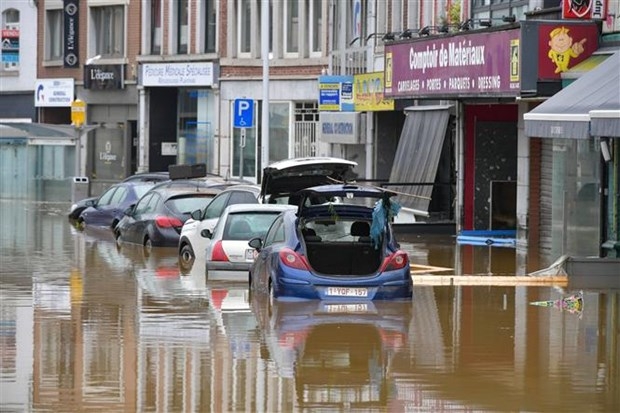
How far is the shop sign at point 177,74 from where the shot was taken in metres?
54.4

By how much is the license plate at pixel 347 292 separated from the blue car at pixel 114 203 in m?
18.0

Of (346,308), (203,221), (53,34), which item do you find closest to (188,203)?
(203,221)

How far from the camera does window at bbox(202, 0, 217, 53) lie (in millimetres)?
54844

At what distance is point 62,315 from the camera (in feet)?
64.4

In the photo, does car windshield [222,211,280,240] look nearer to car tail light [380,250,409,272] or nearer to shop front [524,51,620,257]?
car tail light [380,250,409,272]

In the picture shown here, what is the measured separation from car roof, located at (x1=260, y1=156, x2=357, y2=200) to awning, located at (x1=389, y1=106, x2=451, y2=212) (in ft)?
29.6

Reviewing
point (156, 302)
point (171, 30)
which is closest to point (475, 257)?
point (156, 302)

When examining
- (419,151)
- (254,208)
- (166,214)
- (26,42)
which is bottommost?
(166,214)

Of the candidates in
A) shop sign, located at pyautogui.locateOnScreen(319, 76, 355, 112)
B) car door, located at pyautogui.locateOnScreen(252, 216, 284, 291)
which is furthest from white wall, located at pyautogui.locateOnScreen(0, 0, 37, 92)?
car door, located at pyautogui.locateOnScreen(252, 216, 284, 291)

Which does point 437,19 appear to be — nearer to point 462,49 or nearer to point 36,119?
point 462,49

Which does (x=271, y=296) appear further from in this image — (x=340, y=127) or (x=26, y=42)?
(x=26, y=42)

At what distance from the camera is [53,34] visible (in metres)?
61.9

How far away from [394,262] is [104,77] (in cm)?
3934

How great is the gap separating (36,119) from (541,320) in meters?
44.9
